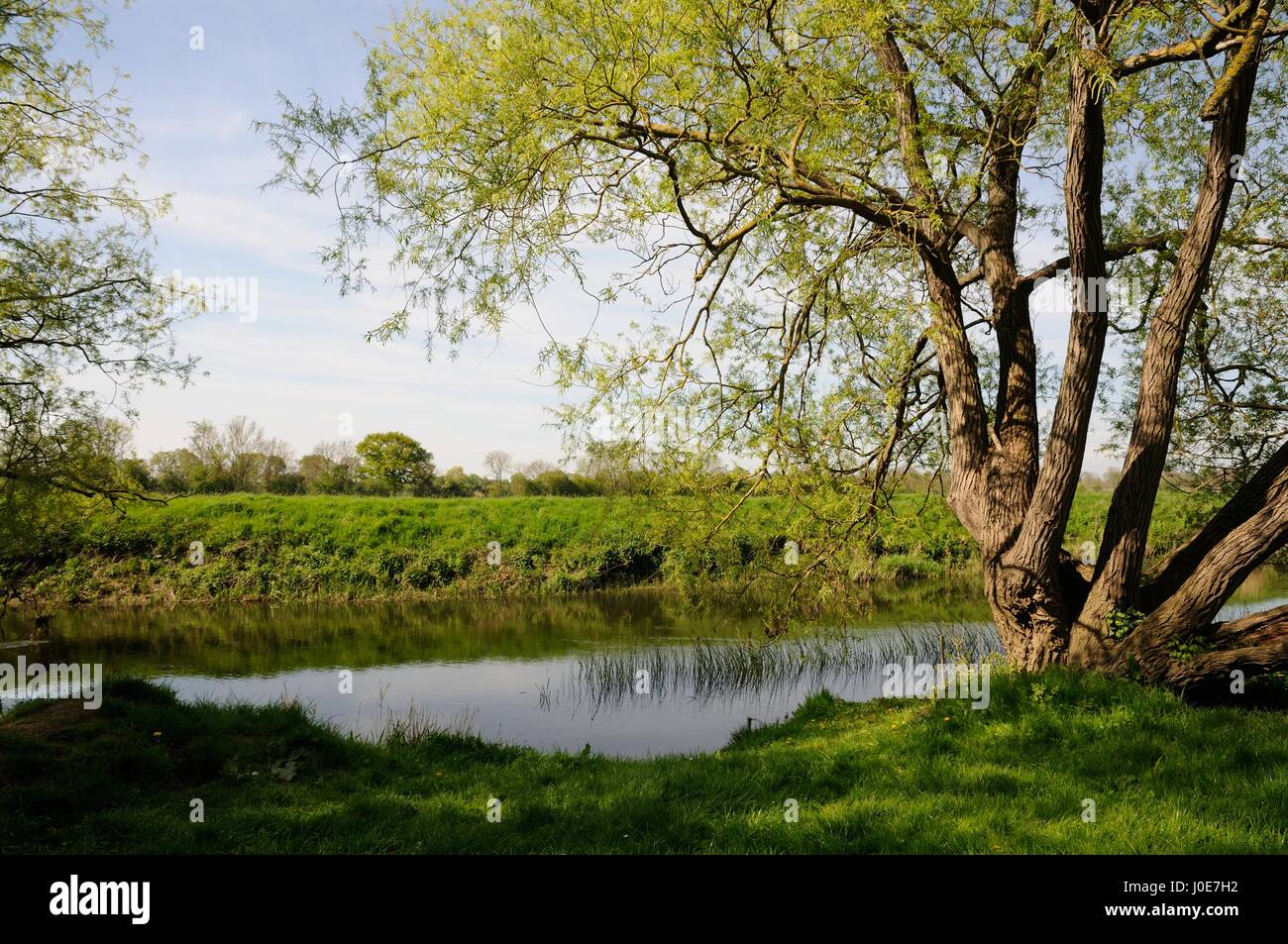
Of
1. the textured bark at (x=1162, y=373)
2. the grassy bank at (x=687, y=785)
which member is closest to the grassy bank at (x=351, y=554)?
the textured bark at (x=1162, y=373)

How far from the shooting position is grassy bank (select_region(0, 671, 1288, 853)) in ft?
15.5

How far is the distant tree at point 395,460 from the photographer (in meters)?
34.4

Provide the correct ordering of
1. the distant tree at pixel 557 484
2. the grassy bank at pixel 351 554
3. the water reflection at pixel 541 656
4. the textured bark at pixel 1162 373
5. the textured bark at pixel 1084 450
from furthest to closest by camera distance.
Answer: the distant tree at pixel 557 484, the grassy bank at pixel 351 554, the water reflection at pixel 541 656, the textured bark at pixel 1162 373, the textured bark at pixel 1084 450

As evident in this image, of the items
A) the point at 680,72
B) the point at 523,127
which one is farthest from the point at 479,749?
the point at 680,72

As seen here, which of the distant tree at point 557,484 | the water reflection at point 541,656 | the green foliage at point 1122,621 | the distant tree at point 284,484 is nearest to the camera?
the green foliage at point 1122,621

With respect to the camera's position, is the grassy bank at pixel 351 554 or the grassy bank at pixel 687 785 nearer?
the grassy bank at pixel 687 785

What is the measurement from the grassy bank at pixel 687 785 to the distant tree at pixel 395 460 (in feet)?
91.5

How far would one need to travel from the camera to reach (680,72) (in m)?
7.17

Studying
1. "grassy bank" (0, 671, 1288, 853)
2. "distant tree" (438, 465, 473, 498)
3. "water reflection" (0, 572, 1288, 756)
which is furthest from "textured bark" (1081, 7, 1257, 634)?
"distant tree" (438, 465, 473, 498)

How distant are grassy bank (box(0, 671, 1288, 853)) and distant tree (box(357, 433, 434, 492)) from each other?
27902 millimetres

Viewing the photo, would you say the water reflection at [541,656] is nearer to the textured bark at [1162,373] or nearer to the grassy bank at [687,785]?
the grassy bank at [687,785]

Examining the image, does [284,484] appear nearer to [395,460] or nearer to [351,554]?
[395,460]

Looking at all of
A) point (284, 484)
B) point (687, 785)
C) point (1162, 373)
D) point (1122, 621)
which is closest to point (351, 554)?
point (284, 484)
